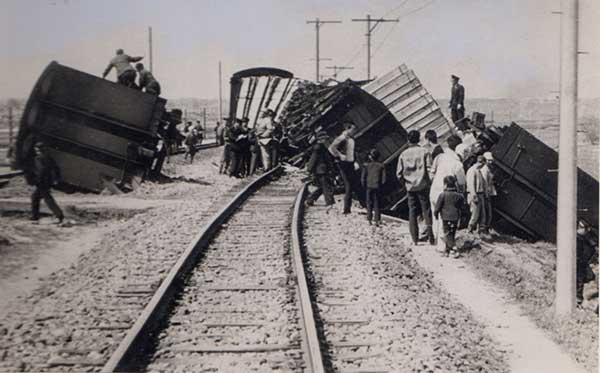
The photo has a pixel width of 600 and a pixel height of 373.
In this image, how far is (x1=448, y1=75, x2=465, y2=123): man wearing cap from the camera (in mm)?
11812

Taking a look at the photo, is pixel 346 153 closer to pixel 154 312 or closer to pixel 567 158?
pixel 567 158

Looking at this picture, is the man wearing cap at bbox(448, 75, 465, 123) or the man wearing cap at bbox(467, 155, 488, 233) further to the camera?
the man wearing cap at bbox(448, 75, 465, 123)

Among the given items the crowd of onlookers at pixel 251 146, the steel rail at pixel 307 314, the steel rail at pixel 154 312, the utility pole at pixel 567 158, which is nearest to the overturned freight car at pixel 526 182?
the steel rail at pixel 307 314

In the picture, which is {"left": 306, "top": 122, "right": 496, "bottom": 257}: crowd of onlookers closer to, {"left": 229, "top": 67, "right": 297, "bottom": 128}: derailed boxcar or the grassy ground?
the grassy ground

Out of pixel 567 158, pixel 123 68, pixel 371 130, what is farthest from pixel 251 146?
pixel 567 158

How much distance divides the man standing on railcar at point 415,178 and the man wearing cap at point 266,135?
7.48m

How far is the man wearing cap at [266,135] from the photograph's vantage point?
1586 cm

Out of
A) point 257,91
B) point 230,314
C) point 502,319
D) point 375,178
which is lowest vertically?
point 502,319

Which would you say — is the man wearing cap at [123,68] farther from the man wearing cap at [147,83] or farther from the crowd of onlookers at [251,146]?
the crowd of onlookers at [251,146]

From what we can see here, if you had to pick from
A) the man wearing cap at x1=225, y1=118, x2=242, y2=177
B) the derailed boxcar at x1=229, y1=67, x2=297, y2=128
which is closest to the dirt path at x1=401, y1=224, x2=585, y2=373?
the man wearing cap at x1=225, y1=118, x2=242, y2=177

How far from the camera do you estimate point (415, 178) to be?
27.7 feet

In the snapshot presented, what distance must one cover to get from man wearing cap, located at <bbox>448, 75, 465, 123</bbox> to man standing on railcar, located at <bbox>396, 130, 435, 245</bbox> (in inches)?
141

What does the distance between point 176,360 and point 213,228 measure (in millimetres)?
3890

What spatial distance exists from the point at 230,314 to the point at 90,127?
469 cm
